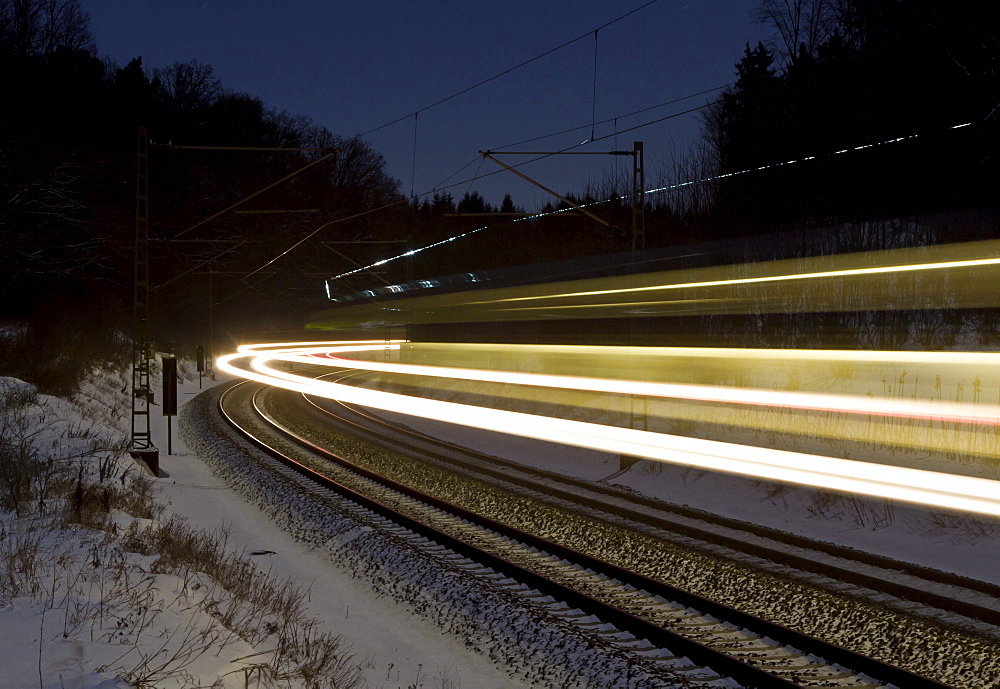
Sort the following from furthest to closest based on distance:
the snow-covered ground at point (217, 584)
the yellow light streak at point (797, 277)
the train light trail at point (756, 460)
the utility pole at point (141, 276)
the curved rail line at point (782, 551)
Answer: the utility pole at point (141, 276), the yellow light streak at point (797, 277), the curved rail line at point (782, 551), the train light trail at point (756, 460), the snow-covered ground at point (217, 584)

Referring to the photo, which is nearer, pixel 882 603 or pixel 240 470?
pixel 882 603

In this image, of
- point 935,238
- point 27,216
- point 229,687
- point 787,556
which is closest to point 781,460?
point 787,556

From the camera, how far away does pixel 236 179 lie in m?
65.1

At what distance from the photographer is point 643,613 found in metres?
7.82

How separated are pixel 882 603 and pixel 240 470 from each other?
474 inches

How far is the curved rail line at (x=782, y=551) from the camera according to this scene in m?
8.11

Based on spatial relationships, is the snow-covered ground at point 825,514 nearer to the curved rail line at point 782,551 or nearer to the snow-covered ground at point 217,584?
the snow-covered ground at point 217,584

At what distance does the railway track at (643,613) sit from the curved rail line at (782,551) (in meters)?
1.79

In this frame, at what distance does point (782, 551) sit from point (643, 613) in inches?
113

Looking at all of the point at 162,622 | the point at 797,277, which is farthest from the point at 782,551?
the point at 162,622

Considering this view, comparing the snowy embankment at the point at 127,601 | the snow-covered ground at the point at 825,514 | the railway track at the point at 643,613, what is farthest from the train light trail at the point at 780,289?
the snowy embankment at the point at 127,601

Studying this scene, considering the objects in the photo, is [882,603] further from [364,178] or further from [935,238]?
[364,178]

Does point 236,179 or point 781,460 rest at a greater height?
point 236,179

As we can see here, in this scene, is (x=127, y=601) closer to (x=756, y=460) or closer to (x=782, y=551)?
(x=756, y=460)
